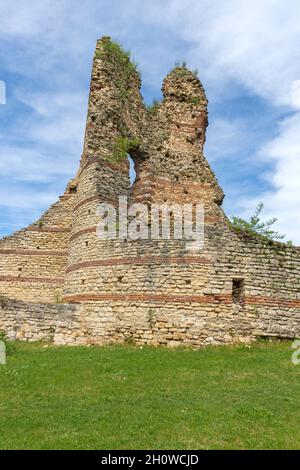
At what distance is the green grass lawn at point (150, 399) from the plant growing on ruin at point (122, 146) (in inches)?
346

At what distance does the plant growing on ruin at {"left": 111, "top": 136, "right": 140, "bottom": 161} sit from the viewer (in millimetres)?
17650

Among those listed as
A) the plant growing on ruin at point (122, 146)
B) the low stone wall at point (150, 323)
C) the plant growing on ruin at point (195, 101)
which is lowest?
the low stone wall at point (150, 323)

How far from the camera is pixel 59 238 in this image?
69.5ft

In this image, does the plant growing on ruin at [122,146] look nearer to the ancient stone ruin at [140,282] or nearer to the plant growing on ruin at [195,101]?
the ancient stone ruin at [140,282]

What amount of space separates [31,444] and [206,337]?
739cm

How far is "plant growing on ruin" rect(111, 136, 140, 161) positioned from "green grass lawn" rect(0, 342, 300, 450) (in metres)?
8.78

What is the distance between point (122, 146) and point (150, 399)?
498 inches

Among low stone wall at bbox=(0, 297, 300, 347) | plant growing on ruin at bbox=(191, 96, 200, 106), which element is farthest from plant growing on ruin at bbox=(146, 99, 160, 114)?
low stone wall at bbox=(0, 297, 300, 347)

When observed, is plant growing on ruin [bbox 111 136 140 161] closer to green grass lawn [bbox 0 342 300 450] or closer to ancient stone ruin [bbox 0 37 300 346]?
ancient stone ruin [bbox 0 37 300 346]

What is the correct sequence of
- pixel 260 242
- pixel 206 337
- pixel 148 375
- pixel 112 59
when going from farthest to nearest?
pixel 112 59 < pixel 260 242 < pixel 206 337 < pixel 148 375

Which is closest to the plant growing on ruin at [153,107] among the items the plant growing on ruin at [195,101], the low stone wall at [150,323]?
the plant growing on ruin at [195,101]

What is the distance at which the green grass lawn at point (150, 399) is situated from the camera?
5.83m
